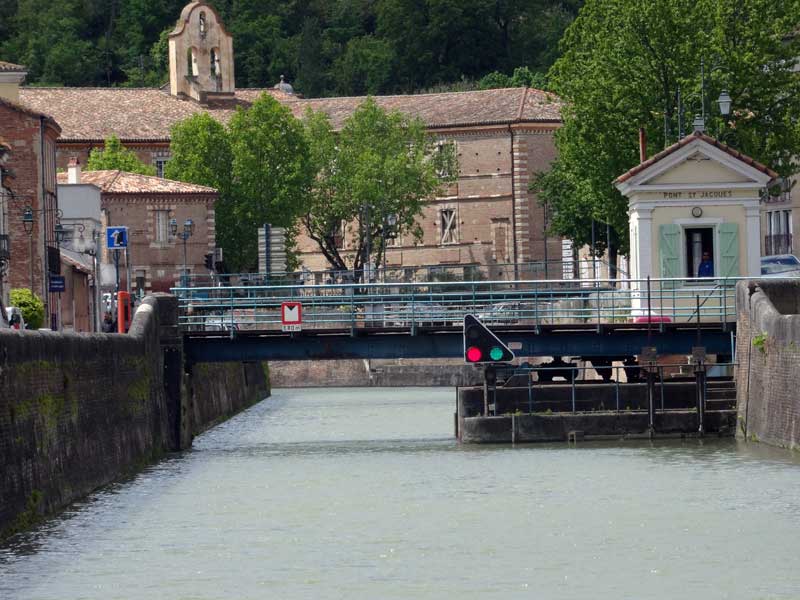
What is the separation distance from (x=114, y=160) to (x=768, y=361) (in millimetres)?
73541

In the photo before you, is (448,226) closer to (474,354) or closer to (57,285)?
(57,285)

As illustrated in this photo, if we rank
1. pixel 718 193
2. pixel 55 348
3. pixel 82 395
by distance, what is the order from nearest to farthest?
pixel 55 348
pixel 82 395
pixel 718 193

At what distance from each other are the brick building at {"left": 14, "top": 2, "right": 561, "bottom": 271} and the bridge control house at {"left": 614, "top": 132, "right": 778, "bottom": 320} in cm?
6276

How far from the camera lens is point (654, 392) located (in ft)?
179

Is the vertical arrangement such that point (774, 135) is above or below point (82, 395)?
above

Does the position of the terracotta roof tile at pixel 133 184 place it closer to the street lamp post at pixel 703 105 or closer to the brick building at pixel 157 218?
the brick building at pixel 157 218

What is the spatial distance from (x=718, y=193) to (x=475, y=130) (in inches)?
2685

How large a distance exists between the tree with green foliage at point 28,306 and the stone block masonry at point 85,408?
7055 mm

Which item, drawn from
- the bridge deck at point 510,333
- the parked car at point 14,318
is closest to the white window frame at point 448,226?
the parked car at point 14,318

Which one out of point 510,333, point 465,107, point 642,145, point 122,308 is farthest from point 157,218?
point 510,333

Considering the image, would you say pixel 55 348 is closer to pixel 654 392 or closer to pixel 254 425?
pixel 654 392

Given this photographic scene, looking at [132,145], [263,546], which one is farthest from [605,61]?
[132,145]

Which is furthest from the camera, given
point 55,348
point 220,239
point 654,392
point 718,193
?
point 220,239

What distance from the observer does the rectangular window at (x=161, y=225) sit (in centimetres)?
11131
